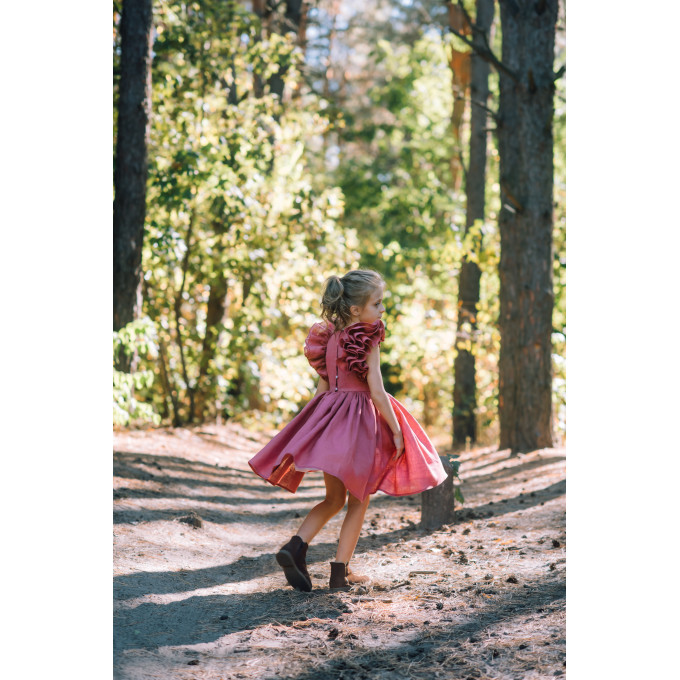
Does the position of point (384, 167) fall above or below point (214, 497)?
above

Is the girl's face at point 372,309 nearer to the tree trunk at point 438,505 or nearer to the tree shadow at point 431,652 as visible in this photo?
the tree shadow at point 431,652

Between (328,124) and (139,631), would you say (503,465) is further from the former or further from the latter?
(328,124)

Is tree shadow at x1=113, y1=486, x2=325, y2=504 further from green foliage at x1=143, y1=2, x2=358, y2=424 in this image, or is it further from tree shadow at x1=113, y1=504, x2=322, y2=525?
green foliage at x1=143, y1=2, x2=358, y2=424

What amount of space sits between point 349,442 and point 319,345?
0.68 m

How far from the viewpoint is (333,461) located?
3801 mm

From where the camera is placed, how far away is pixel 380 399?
395 centimetres

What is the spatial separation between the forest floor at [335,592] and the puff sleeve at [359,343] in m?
1.20

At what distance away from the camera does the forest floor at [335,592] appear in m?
2.96

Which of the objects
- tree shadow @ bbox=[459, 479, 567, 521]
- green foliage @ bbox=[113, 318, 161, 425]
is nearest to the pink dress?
tree shadow @ bbox=[459, 479, 567, 521]

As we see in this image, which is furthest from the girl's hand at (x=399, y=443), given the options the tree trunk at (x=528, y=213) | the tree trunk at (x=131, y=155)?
the tree trunk at (x=528, y=213)

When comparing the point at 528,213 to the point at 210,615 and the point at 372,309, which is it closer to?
the point at 372,309

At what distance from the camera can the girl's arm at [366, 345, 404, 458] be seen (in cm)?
395

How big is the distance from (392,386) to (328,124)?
8903mm
